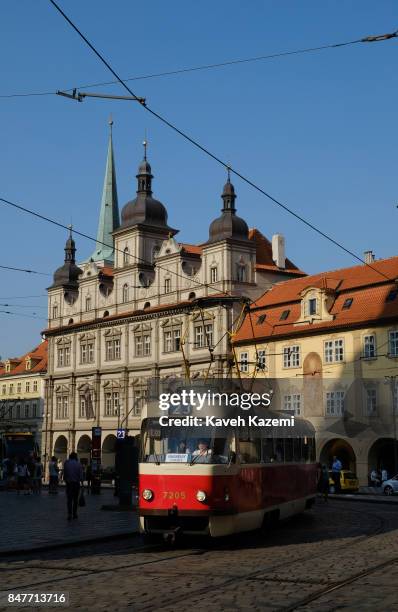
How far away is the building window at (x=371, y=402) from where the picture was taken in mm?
50037

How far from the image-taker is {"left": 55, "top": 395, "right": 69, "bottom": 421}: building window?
7544cm

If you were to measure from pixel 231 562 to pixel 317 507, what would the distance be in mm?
15555

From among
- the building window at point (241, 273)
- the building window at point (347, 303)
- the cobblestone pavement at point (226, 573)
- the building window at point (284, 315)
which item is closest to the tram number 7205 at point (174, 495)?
the cobblestone pavement at point (226, 573)

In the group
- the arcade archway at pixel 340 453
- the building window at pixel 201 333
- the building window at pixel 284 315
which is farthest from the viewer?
the building window at pixel 201 333

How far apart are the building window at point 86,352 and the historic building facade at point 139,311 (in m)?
0.08

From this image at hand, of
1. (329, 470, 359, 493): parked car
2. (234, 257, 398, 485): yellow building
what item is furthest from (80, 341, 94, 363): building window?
(329, 470, 359, 493): parked car

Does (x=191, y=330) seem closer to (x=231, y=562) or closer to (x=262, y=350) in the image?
(x=262, y=350)

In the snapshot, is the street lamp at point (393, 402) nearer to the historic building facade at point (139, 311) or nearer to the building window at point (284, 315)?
the building window at point (284, 315)

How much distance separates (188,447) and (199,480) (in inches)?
28.2

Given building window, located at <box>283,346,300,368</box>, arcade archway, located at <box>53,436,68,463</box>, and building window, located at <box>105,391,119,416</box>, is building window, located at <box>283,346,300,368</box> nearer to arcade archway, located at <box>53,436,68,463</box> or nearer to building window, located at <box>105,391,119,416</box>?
building window, located at <box>105,391,119,416</box>

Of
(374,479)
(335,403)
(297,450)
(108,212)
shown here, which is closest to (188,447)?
(297,450)

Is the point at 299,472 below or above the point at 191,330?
below

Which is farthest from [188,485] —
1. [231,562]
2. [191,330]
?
[191,330]

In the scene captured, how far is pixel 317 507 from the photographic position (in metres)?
29.3
